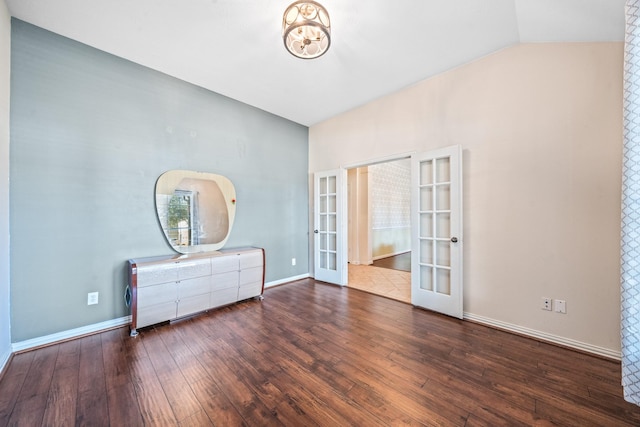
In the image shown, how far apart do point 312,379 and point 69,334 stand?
98.5 inches

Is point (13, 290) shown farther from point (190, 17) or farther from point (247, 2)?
point (247, 2)

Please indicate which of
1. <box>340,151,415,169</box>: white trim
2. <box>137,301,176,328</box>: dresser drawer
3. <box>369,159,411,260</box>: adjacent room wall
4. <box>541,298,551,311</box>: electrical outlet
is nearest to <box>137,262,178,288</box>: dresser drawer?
<box>137,301,176,328</box>: dresser drawer

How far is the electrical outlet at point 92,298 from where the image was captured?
240cm

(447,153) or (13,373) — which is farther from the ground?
(447,153)

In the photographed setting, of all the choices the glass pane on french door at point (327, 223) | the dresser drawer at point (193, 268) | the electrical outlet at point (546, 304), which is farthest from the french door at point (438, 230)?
the dresser drawer at point (193, 268)

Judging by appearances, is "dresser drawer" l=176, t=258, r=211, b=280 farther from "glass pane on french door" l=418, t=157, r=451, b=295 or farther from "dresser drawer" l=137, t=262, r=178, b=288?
"glass pane on french door" l=418, t=157, r=451, b=295

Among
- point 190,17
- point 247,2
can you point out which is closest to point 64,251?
point 190,17

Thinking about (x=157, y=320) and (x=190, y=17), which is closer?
(x=190, y=17)

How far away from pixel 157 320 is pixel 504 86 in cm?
451

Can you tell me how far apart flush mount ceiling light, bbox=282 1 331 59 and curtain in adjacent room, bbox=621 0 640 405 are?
1.87 m

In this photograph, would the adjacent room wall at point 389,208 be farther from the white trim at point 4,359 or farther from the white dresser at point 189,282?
the white trim at point 4,359

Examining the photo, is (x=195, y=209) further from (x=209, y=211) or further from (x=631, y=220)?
(x=631, y=220)

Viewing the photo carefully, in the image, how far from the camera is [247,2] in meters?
1.91

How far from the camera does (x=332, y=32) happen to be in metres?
2.24
